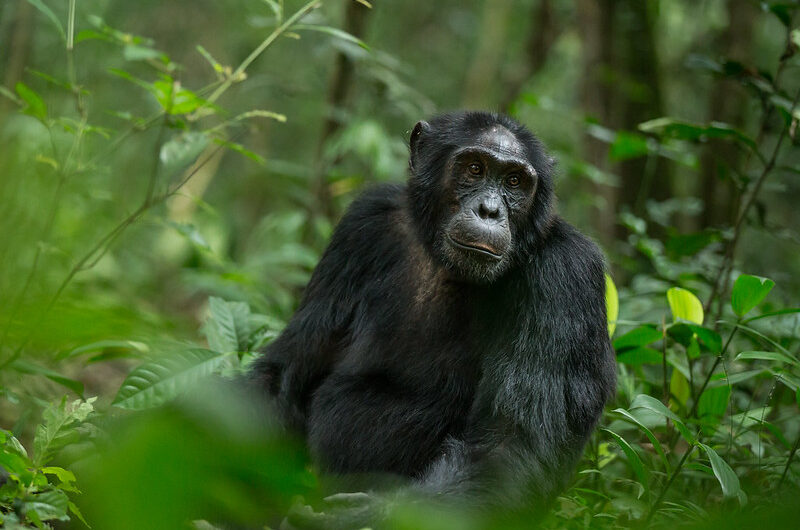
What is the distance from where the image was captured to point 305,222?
8.93 metres

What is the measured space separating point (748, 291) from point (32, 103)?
12.4 feet

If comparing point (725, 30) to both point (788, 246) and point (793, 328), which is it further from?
point (793, 328)

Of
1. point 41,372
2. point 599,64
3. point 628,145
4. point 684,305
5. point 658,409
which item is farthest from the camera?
point 599,64

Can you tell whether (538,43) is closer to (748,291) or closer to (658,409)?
(748,291)

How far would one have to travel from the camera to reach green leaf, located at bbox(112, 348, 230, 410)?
3875 millimetres

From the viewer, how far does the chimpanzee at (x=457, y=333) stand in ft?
12.2

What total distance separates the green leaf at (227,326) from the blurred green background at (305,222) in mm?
14

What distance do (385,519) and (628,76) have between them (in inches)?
285

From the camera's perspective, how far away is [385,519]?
311 centimetres

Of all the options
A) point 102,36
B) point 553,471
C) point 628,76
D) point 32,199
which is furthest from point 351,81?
point 32,199

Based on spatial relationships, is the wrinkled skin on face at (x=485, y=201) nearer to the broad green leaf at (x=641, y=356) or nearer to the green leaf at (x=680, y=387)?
the broad green leaf at (x=641, y=356)

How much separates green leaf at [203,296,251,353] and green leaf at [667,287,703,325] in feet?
8.52

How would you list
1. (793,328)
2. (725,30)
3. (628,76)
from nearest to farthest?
(793,328) < (628,76) < (725,30)

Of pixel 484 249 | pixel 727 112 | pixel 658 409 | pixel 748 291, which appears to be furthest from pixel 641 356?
pixel 727 112
